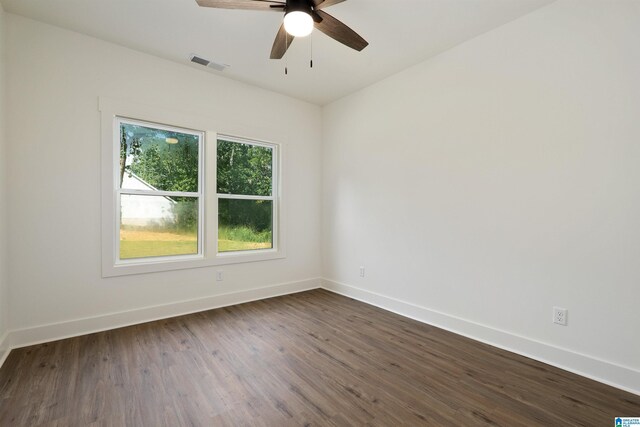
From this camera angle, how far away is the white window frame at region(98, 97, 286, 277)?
2.96 metres

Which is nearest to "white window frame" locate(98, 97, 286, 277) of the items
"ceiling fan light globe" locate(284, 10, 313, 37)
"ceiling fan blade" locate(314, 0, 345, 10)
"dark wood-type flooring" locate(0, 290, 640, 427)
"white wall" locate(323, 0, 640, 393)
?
"dark wood-type flooring" locate(0, 290, 640, 427)

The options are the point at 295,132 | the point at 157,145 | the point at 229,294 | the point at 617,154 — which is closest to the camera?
the point at 617,154

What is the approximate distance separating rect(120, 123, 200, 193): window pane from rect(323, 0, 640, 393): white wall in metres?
2.30

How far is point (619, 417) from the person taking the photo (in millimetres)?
1738

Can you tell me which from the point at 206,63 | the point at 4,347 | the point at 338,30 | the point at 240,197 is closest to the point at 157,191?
the point at 240,197

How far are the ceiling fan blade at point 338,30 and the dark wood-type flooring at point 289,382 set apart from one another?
99.7 inches

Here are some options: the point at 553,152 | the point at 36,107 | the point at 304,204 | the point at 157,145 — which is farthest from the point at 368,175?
the point at 36,107

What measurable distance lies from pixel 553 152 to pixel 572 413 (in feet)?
5.99

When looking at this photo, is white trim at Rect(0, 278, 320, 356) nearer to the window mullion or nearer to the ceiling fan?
the window mullion

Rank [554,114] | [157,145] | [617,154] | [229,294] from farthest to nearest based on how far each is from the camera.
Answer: [229,294] < [157,145] < [554,114] < [617,154]

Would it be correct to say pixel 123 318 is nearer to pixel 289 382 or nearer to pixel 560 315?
pixel 289 382

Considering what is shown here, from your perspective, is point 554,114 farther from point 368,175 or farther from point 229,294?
point 229,294

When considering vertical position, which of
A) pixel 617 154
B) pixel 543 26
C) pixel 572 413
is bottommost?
pixel 572 413

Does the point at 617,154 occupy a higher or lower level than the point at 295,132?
lower
